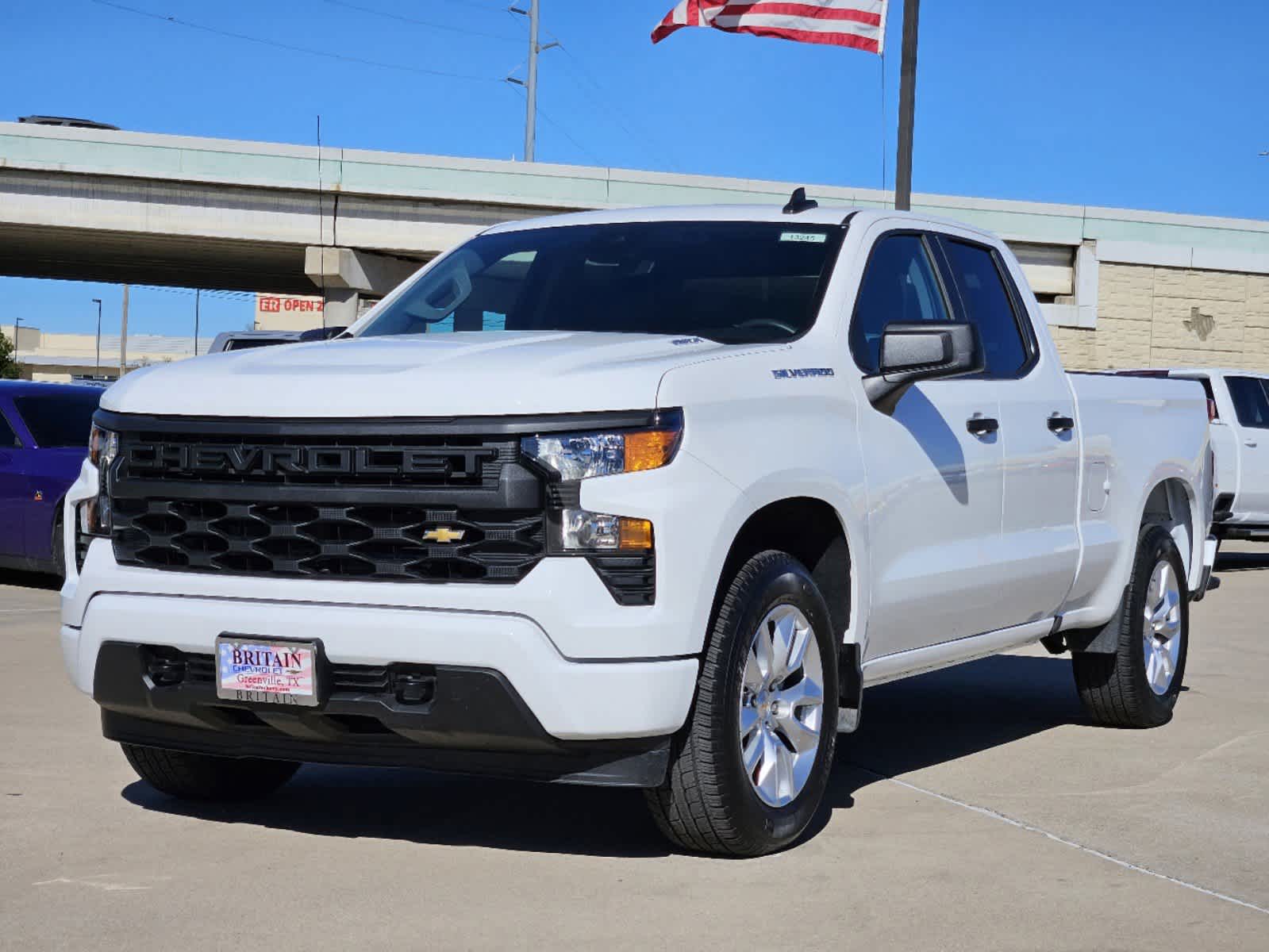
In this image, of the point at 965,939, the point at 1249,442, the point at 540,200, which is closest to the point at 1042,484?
the point at 965,939

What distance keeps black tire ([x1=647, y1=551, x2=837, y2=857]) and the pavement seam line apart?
894 mm

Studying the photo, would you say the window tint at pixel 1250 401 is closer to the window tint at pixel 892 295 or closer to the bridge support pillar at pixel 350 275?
the window tint at pixel 892 295

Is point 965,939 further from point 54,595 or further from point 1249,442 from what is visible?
point 1249,442

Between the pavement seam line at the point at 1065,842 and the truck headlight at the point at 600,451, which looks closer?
the truck headlight at the point at 600,451

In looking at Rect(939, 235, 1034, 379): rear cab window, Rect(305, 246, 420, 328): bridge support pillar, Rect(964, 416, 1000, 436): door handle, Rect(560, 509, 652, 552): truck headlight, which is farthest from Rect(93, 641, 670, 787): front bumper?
Rect(305, 246, 420, 328): bridge support pillar

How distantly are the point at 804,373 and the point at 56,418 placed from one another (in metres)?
9.62

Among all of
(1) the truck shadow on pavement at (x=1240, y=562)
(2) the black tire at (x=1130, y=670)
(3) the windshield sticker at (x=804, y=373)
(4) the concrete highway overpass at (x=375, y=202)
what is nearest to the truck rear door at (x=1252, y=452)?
(1) the truck shadow on pavement at (x=1240, y=562)

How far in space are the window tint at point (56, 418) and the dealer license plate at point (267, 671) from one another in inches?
354

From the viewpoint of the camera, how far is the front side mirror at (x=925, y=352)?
5.69 m

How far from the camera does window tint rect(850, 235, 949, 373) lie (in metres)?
6.03

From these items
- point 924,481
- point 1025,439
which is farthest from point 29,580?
point 924,481

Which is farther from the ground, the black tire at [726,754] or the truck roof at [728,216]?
the truck roof at [728,216]

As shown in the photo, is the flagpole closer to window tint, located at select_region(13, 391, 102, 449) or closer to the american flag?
the american flag

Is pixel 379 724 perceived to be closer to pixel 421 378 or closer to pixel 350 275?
pixel 421 378
